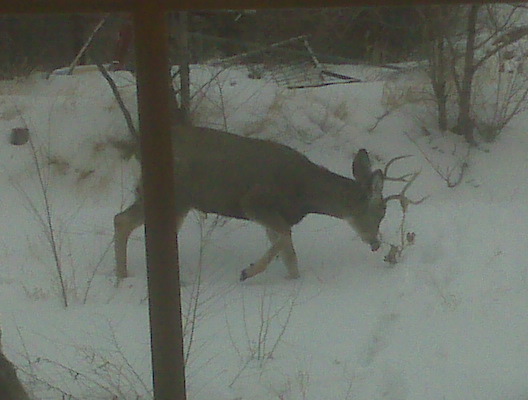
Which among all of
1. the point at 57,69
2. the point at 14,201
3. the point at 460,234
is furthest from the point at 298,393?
the point at 57,69

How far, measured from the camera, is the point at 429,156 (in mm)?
3539

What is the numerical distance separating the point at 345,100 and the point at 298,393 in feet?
5.69

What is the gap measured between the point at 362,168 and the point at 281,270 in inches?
21.0

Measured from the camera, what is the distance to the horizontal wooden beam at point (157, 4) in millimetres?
1260

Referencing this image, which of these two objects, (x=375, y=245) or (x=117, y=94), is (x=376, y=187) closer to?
(x=375, y=245)

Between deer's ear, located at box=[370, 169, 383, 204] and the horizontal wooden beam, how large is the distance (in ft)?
6.40

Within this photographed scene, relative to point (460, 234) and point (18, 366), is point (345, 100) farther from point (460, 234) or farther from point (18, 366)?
point (18, 366)

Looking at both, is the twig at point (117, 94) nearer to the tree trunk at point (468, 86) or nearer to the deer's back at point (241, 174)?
the deer's back at point (241, 174)

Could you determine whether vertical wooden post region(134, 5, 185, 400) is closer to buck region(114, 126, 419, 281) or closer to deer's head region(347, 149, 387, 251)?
buck region(114, 126, 419, 281)

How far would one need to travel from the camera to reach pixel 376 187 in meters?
3.26

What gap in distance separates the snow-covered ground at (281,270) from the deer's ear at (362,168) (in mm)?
147

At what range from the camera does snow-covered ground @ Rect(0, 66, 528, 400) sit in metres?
2.23

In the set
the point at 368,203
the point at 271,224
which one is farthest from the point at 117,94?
the point at 368,203

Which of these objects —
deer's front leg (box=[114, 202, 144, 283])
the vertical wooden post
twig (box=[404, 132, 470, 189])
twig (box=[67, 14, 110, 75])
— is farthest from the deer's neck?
the vertical wooden post
